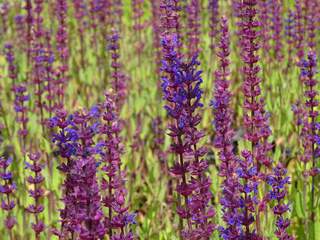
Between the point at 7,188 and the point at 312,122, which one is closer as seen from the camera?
the point at 7,188

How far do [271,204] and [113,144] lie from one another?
169 cm

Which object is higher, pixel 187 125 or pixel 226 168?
pixel 187 125

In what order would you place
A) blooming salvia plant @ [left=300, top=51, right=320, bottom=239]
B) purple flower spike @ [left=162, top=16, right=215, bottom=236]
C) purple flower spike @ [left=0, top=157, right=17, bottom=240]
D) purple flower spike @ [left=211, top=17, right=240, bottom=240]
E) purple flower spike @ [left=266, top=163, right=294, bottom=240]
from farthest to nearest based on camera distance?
1. blooming salvia plant @ [left=300, top=51, right=320, bottom=239]
2. purple flower spike @ [left=0, top=157, right=17, bottom=240]
3. purple flower spike @ [left=266, top=163, right=294, bottom=240]
4. purple flower spike @ [left=162, top=16, right=215, bottom=236]
5. purple flower spike @ [left=211, top=17, right=240, bottom=240]

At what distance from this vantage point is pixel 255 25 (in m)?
3.70

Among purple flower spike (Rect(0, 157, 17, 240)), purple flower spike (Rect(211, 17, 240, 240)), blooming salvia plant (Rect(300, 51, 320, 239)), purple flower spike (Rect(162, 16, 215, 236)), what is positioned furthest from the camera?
blooming salvia plant (Rect(300, 51, 320, 239))

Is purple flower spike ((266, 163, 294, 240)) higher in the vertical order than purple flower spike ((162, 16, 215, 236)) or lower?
lower

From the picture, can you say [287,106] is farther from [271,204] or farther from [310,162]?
[271,204]

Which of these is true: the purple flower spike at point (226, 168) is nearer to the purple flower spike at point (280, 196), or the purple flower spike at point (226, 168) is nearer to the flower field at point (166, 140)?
the flower field at point (166, 140)

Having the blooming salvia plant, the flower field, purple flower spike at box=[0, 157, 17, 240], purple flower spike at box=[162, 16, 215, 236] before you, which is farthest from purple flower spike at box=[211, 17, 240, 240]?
Answer: purple flower spike at box=[0, 157, 17, 240]

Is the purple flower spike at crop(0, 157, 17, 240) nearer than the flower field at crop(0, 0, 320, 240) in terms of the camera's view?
No

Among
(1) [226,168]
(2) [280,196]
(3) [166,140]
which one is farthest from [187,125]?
(3) [166,140]

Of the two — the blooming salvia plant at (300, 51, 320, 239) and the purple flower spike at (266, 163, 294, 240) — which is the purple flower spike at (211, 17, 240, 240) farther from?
the blooming salvia plant at (300, 51, 320, 239)

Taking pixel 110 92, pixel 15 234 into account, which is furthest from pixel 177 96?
pixel 15 234

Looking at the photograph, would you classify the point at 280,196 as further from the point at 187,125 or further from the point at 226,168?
the point at 187,125
